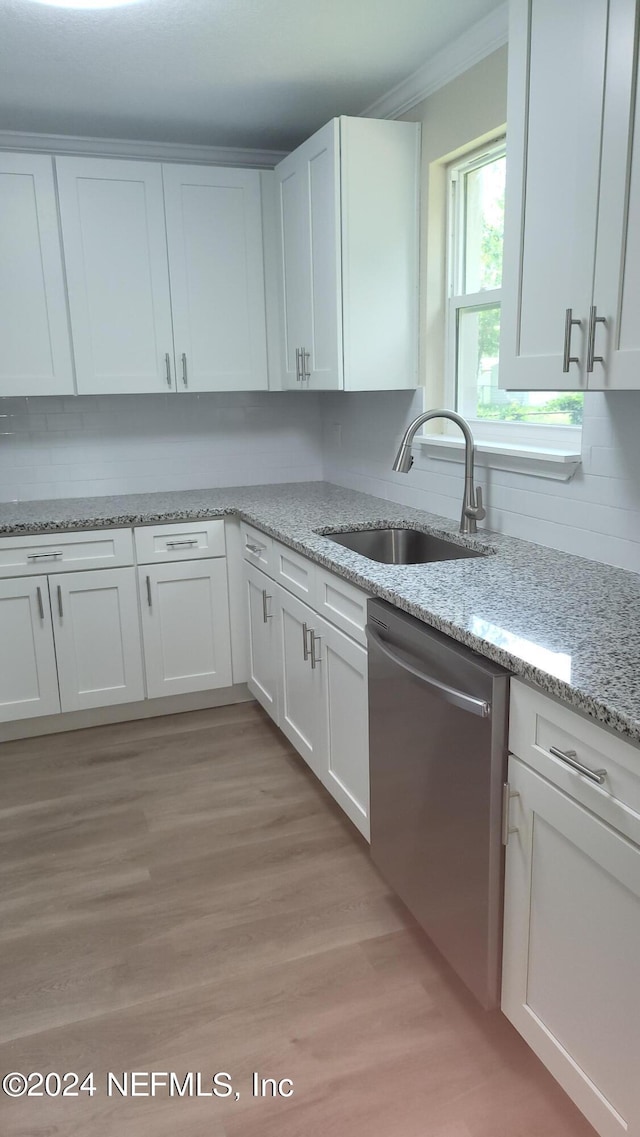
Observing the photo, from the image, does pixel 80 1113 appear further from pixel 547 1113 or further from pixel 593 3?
pixel 593 3

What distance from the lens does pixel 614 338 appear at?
5.06 feet

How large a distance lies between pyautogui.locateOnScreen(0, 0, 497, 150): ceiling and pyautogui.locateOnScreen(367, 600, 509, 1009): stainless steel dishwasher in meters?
1.72

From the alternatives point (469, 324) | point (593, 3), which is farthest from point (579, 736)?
point (469, 324)

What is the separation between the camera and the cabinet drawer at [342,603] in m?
2.10

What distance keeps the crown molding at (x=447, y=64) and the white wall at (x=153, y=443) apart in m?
1.39

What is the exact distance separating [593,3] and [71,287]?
2285mm

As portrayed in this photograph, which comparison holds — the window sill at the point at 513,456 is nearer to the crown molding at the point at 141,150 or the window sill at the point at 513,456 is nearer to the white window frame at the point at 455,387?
the white window frame at the point at 455,387

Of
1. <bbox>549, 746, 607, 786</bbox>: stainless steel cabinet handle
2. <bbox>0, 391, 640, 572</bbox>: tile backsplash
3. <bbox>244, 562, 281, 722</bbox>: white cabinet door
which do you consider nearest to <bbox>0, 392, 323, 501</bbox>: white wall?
<bbox>0, 391, 640, 572</bbox>: tile backsplash

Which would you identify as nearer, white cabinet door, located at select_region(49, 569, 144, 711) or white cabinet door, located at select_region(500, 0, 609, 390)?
white cabinet door, located at select_region(500, 0, 609, 390)

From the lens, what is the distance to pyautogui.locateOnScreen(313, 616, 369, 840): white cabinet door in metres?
2.16

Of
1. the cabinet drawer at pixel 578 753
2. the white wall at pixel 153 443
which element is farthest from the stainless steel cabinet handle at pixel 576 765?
the white wall at pixel 153 443

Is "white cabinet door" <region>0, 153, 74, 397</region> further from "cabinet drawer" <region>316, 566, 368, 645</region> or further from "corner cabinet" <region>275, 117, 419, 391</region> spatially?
"cabinet drawer" <region>316, 566, 368, 645</region>

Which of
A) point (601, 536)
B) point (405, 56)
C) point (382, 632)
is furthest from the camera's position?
point (405, 56)

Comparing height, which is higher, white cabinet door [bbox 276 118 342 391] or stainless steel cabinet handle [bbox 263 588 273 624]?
white cabinet door [bbox 276 118 342 391]
